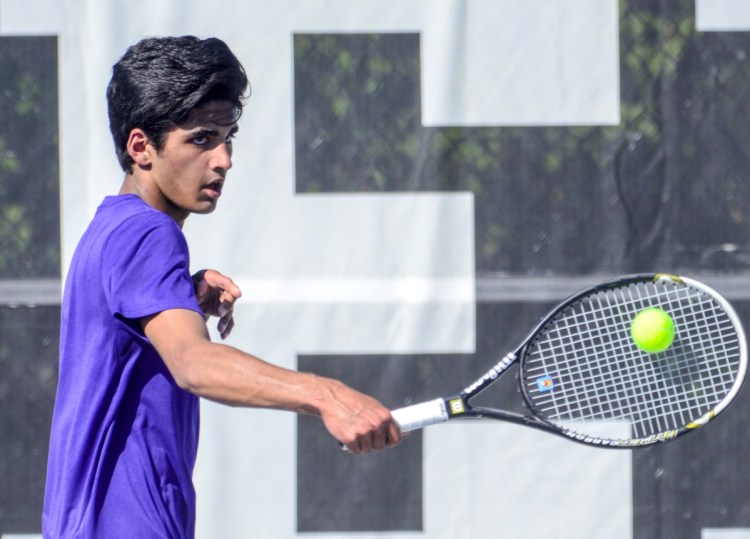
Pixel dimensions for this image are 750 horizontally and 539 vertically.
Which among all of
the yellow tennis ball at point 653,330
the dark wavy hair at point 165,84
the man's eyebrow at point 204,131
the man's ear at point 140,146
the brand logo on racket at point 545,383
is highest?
the dark wavy hair at point 165,84

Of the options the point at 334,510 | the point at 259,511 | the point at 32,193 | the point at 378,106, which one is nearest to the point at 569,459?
the point at 334,510

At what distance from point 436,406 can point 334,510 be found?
35.6 inches

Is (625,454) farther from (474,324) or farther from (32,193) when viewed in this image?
(32,193)

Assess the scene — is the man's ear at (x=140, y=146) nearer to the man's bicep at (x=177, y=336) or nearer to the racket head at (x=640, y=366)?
the man's bicep at (x=177, y=336)

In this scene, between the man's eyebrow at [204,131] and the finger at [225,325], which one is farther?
the finger at [225,325]

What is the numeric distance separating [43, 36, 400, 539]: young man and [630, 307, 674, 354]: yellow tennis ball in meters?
0.74

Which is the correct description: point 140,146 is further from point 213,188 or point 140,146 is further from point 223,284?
point 223,284

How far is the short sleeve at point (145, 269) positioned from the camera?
1.24m

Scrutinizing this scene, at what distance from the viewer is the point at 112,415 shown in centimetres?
132

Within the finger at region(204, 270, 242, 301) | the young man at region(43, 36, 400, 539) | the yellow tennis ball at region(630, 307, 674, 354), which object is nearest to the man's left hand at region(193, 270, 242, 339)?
the finger at region(204, 270, 242, 301)

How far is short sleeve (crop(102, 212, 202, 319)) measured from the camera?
1.24m

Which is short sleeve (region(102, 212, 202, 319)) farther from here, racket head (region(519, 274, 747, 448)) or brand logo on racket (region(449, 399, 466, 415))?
racket head (region(519, 274, 747, 448))

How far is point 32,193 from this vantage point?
232cm

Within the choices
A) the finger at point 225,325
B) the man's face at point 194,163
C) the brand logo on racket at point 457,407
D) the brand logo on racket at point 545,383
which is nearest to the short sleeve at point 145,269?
the man's face at point 194,163
